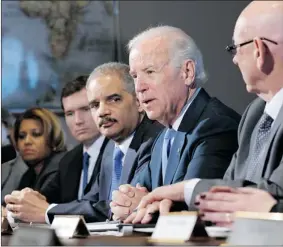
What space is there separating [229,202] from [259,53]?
27.5 inches

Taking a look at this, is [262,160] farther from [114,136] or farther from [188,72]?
[114,136]

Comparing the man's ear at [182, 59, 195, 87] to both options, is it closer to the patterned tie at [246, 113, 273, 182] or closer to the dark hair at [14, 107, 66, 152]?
the patterned tie at [246, 113, 273, 182]

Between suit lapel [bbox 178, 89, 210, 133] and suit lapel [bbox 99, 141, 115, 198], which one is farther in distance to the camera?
suit lapel [bbox 99, 141, 115, 198]

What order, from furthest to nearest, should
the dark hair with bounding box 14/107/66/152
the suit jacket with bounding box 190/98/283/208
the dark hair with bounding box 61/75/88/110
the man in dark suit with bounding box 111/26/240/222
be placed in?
the dark hair with bounding box 14/107/66/152 → the dark hair with bounding box 61/75/88/110 → the man in dark suit with bounding box 111/26/240/222 → the suit jacket with bounding box 190/98/283/208

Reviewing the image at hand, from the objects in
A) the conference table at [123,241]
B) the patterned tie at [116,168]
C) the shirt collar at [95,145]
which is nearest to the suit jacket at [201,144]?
the patterned tie at [116,168]

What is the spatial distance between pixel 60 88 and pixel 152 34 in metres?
1.38

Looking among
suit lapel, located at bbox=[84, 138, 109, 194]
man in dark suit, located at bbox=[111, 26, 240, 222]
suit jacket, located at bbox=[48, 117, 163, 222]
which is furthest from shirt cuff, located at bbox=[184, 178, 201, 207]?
suit lapel, located at bbox=[84, 138, 109, 194]

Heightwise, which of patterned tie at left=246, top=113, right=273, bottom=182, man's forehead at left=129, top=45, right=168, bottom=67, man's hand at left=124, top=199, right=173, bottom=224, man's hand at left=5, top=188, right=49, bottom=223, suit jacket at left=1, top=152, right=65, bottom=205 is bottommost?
man's hand at left=5, top=188, right=49, bottom=223

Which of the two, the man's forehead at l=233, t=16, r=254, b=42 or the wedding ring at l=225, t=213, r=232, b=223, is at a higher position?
the man's forehead at l=233, t=16, r=254, b=42

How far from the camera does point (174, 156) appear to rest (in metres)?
3.71

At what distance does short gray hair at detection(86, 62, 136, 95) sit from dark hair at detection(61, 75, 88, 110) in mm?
240

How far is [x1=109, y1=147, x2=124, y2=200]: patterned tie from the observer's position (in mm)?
4250

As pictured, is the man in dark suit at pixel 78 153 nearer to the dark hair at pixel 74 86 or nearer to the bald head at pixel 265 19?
the dark hair at pixel 74 86

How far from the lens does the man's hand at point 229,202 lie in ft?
7.88
